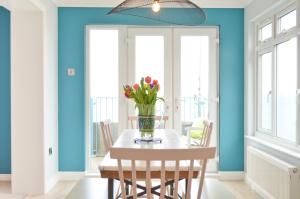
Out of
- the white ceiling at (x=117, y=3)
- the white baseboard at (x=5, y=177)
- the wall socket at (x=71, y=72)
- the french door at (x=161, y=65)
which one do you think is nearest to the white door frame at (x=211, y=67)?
the french door at (x=161, y=65)

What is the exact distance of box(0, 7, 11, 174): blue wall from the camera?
17.6 ft

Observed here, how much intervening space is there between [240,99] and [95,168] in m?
2.52

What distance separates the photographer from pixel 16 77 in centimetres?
453

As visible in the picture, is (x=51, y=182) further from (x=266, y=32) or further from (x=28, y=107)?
(x=266, y=32)

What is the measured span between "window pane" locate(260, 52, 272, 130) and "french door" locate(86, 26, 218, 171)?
2.46 ft

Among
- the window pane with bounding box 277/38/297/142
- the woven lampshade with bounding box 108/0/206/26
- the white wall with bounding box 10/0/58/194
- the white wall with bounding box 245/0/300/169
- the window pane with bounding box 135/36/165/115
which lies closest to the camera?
the woven lampshade with bounding box 108/0/206/26

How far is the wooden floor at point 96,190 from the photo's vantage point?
10.9ft

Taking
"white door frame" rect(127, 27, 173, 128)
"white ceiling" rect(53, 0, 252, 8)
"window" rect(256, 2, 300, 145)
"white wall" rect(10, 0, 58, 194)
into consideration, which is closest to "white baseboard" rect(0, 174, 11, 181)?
"white wall" rect(10, 0, 58, 194)

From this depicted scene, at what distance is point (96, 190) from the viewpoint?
137 inches

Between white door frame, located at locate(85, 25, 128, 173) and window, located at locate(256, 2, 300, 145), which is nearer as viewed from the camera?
window, located at locate(256, 2, 300, 145)

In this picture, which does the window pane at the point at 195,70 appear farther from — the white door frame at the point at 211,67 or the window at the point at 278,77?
the window at the point at 278,77

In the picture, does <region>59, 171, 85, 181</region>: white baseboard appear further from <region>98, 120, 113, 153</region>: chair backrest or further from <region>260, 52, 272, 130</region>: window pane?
<region>260, 52, 272, 130</region>: window pane

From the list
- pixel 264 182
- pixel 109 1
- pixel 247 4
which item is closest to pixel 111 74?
pixel 109 1

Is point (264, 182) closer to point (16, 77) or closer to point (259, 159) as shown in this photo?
point (259, 159)
